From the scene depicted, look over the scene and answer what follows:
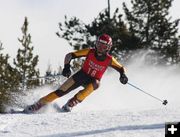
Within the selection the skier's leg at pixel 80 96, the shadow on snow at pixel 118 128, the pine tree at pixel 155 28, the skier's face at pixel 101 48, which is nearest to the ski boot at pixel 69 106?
the skier's leg at pixel 80 96

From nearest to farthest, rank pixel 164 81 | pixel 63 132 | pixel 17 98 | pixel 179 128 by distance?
pixel 179 128 < pixel 63 132 < pixel 17 98 < pixel 164 81

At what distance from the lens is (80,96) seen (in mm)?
11977

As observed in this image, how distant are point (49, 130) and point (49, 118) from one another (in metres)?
1.15

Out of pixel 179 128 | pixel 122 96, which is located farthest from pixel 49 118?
pixel 122 96

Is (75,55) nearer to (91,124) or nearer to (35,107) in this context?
(35,107)

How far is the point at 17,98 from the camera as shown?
14.0 metres

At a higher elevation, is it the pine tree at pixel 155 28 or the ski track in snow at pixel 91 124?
the pine tree at pixel 155 28

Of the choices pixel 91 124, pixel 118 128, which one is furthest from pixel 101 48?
pixel 118 128

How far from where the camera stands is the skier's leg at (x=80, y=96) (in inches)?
465

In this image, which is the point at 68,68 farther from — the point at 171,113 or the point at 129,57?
the point at 129,57

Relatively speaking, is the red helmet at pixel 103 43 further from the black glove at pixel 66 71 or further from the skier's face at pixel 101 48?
the black glove at pixel 66 71

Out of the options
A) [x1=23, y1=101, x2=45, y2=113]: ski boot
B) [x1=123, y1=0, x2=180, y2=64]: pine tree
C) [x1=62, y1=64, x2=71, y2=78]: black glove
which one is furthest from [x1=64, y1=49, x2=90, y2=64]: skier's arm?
[x1=123, y1=0, x2=180, y2=64]: pine tree

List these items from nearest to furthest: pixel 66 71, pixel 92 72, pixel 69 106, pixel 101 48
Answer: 1. pixel 69 106
2. pixel 66 71
3. pixel 101 48
4. pixel 92 72

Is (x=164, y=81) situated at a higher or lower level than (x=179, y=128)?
higher
